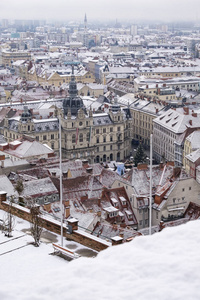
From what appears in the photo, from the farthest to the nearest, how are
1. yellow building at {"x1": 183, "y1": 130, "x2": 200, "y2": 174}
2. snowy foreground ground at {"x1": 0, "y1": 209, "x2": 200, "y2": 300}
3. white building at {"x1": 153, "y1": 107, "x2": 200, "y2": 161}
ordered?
white building at {"x1": 153, "y1": 107, "x2": 200, "y2": 161} < yellow building at {"x1": 183, "y1": 130, "x2": 200, "y2": 174} < snowy foreground ground at {"x1": 0, "y1": 209, "x2": 200, "y2": 300}

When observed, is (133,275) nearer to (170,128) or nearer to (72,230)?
(72,230)

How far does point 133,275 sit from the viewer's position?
53.2 feet

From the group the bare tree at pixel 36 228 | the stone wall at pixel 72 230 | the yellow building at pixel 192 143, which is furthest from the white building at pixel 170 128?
the bare tree at pixel 36 228

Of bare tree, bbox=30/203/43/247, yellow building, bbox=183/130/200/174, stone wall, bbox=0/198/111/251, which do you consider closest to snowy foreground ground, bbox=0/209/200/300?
stone wall, bbox=0/198/111/251

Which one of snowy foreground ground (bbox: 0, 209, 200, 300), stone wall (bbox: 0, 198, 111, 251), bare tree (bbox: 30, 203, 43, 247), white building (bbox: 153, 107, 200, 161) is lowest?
white building (bbox: 153, 107, 200, 161)

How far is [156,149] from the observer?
331ft

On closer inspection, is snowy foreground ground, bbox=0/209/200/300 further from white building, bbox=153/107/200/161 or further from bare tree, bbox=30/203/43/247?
white building, bbox=153/107/200/161

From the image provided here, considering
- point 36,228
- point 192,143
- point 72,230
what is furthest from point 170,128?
point 36,228

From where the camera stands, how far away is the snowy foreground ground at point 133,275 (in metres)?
15.2

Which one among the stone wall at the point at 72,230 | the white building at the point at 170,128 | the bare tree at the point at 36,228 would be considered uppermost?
the bare tree at the point at 36,228

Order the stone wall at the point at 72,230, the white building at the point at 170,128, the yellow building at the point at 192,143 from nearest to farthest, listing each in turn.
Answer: the stone wall at the point at 72,230 → the yellow building at the point at 192,143 → the white building at the point at 170,128

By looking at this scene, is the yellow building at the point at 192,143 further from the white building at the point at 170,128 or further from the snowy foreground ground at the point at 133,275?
the snowy foreground ground at the point at 133,275

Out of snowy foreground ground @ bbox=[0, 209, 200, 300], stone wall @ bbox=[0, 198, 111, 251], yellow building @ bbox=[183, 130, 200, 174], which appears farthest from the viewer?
yellow building @ bbox=[183, 130, 200, 174]

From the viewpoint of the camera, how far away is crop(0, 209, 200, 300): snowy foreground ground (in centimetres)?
1523
